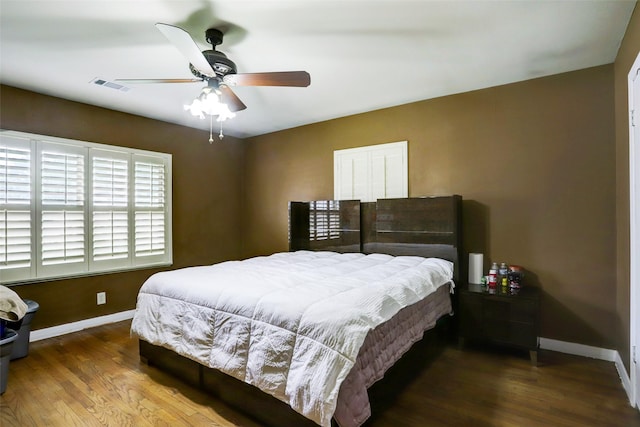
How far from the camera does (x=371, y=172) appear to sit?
161 inches

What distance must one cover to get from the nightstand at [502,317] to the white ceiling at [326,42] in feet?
6.54

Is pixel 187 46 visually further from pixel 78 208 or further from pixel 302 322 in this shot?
pixel 78 208

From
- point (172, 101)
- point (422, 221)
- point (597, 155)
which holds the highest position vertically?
point (172, 101)

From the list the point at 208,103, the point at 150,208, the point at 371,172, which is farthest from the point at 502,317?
the point at 150,208

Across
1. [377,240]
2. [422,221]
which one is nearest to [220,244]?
[377,240]

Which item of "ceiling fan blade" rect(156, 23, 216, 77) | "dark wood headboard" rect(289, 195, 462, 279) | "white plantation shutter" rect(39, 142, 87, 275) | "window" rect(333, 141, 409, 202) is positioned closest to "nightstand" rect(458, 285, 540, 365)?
"dark wood headboard" rect(289, 195, 462, 279)

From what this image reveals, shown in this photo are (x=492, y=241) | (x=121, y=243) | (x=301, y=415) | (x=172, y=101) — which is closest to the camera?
(x=301, y=415)

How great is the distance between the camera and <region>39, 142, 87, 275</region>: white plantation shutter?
337cm

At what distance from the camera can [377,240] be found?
377 centimetres

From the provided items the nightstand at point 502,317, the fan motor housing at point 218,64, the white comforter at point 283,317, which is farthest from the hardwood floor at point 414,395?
the fan motor housing at point 218,64

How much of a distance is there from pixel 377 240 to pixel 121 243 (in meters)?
3.10

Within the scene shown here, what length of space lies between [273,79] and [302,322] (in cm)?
165

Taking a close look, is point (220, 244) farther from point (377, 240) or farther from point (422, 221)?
point (422, 221)

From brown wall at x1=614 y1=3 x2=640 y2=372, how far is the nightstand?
0.54 metres
